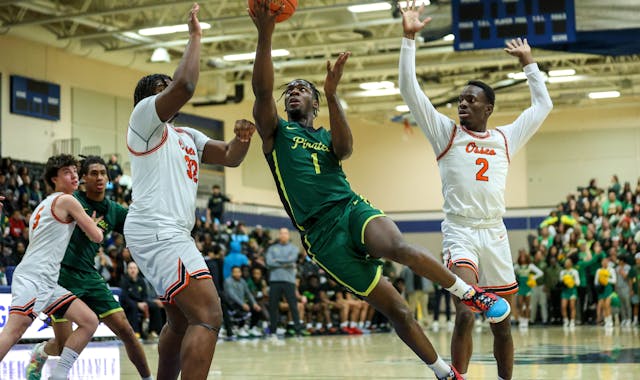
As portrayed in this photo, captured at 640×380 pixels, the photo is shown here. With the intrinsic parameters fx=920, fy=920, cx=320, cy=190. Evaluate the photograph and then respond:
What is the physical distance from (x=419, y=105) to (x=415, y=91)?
0.35 ft

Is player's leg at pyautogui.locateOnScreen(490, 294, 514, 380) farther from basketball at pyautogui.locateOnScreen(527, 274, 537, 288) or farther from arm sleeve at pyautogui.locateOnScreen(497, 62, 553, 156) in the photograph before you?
basketball at pyautogui.locateOnScreen(527, 274, 537, 288)

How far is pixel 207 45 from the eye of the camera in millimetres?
29297

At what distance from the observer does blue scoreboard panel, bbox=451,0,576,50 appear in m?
14.7

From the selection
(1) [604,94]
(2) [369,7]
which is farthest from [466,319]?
(1) [604,94]

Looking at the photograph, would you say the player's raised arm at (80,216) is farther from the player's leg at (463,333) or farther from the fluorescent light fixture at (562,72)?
the fluorescent light fixture at (562,72)

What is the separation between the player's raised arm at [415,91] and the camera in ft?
21.2

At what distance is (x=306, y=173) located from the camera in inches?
230

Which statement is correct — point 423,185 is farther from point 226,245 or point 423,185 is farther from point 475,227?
point 475,227

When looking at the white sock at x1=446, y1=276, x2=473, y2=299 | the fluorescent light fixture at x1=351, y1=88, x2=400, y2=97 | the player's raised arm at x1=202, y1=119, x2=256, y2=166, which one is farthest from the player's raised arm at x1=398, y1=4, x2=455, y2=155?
the fluorescent light fixture at x1=351, y1=88, x2=400, y2=97

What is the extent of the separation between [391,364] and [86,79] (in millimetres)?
20037

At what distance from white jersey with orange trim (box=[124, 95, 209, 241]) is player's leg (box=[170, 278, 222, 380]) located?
1.29ft

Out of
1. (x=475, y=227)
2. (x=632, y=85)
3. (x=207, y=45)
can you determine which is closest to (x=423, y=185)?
(x=632, y=85)

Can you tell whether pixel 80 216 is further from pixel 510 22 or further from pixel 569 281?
pixel 569 281

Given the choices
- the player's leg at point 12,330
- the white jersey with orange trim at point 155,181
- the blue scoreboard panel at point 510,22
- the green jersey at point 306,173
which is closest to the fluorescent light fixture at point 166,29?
the blue scoreboard panel at point 510,22
